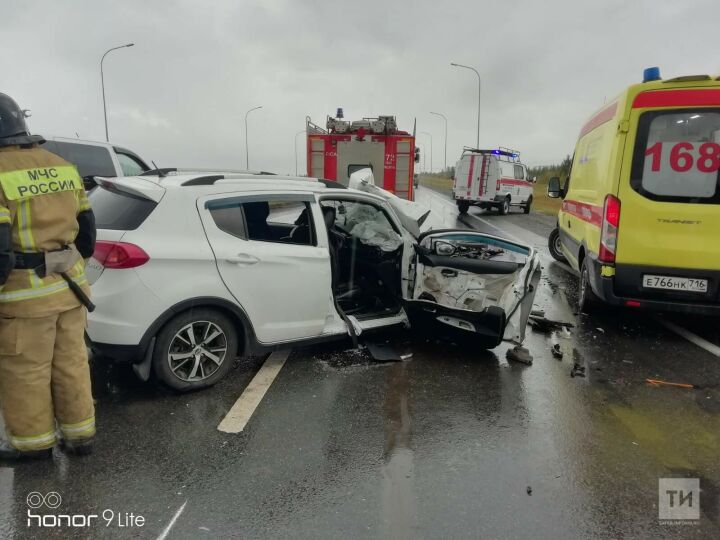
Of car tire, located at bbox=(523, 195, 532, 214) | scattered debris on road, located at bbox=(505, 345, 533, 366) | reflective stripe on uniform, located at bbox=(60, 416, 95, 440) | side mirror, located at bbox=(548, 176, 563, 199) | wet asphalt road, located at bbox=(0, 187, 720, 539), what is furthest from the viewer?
car tire, located at bbox=(523, 195, 532, 214)

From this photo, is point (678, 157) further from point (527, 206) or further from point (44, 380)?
point (527, 206)

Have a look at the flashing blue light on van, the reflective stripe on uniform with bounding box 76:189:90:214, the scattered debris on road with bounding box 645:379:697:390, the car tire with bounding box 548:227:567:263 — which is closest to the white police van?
the car tire with bounding box 548:227:567:263

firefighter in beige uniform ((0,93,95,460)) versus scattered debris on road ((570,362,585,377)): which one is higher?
firefighter in beige uniform ((0,93,95,460))

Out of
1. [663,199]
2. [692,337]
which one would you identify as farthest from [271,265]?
[692,337]

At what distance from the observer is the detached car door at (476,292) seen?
434 cm

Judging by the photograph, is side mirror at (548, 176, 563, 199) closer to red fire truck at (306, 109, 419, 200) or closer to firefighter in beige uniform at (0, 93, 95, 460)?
red fire truck at (306, 109, 419, 200)

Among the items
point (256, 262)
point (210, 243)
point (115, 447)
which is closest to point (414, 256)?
point (256, 262)

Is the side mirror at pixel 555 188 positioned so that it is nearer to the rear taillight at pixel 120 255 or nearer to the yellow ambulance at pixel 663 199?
the yellow ambulance at pixel 663 199

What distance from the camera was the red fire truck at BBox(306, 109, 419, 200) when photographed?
13062 millimetres

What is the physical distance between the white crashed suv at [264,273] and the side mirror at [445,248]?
1 cm

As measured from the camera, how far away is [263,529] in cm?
231

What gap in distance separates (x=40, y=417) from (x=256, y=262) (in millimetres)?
1616

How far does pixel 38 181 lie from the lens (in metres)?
2.64

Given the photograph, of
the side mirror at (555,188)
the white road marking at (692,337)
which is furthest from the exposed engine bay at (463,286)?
the side mirror at (555,188)
